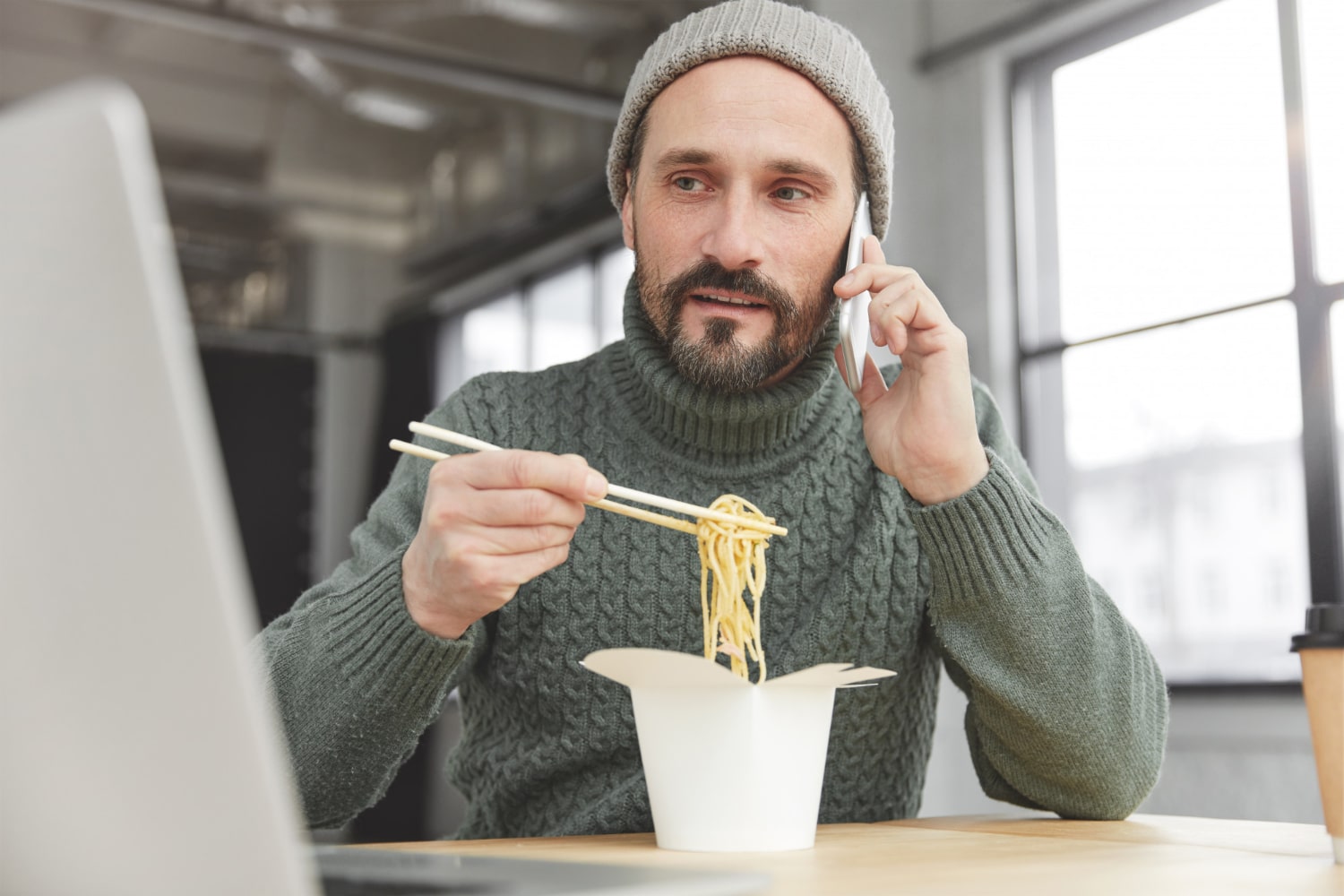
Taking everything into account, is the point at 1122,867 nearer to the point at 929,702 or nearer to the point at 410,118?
the point at 929,702

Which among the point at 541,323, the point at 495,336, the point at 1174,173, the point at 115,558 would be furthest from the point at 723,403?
the point at 495,336

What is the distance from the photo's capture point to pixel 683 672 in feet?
2.76

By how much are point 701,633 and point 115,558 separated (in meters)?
1.00

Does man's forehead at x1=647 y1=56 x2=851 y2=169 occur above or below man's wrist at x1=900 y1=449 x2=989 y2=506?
above

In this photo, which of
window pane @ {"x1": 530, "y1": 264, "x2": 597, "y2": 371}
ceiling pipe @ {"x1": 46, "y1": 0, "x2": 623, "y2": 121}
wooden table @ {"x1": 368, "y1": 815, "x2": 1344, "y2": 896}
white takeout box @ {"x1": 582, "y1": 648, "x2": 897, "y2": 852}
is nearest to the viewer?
wooden table @ {"x1": 368, "y1": 815, "x2": 1344, "y2": 896}

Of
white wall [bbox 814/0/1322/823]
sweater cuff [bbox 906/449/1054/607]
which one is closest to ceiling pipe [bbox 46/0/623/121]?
white wall [bbox 814/0/1322/823]

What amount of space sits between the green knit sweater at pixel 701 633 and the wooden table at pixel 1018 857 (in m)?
0.14

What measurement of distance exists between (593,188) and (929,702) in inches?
184

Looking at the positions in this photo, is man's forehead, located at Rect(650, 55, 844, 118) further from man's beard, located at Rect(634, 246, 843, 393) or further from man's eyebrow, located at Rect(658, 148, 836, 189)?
man's beard, located at Rect(634, 246, 843, 393)

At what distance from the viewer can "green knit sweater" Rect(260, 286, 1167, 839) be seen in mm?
1155

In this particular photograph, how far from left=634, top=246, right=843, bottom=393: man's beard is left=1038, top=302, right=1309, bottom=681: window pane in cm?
258

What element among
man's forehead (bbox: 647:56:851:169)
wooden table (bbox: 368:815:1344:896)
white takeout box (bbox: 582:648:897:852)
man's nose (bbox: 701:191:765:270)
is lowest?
wooden table (bbox: 368:815:1344:896)

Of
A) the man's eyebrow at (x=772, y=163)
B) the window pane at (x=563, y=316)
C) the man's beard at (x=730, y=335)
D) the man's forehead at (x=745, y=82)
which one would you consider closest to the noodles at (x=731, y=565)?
the man's beard at (x=730, y=335)

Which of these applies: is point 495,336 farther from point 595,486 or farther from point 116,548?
point 116,548
